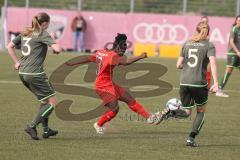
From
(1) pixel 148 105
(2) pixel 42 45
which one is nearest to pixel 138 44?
(1) pixel 148 105

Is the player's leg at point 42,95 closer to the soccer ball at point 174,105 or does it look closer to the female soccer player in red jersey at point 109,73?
the female soccer player in red jersey at point 109,73

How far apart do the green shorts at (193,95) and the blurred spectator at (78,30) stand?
24674 millimetres

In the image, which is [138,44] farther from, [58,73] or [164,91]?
[164,91]

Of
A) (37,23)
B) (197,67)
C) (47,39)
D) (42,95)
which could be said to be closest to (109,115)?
(42,95)

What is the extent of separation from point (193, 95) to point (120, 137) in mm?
1617

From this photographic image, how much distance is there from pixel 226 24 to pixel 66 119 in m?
22.9

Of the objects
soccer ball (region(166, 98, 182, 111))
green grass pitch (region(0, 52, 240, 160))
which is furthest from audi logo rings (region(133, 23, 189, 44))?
soccer ball (region(166, 98, 182, 111))

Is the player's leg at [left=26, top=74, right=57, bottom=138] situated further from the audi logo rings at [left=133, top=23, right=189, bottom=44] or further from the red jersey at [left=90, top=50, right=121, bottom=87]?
the audi logo rings at [left=133, top=23, right=189, bottom=44]

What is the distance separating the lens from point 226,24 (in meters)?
36.7

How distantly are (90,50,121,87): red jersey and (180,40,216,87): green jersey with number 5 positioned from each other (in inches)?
61.2

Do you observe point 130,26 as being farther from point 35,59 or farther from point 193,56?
point 193,56

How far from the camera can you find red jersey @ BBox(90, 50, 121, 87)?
13102 millimetres

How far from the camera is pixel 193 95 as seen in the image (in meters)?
12.0

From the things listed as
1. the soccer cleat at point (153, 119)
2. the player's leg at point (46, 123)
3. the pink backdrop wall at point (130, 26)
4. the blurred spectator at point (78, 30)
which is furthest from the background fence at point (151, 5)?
the player's leg at point (46, 123)
